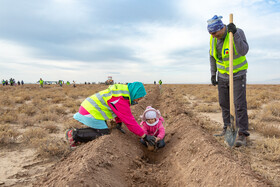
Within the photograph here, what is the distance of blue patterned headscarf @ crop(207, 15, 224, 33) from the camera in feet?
12.0

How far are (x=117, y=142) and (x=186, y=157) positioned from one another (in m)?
1.26

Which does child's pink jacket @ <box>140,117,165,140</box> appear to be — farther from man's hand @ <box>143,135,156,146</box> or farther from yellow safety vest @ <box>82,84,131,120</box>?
yellow safety vest @ <box>82,84,131,120</box>

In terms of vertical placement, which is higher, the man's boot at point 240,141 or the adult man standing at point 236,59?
the adult man standing at point 236,59

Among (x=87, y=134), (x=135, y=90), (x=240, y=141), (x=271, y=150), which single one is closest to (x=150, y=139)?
(x=135, y=90)

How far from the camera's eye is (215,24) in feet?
12.0

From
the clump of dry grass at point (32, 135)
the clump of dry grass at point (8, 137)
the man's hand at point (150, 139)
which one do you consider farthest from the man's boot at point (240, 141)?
the clump of dry grass at point (8, 137)

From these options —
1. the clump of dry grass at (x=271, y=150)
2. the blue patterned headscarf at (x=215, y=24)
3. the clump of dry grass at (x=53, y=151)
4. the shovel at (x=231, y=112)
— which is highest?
the blue patterned headscarf at (x=215, y=24)

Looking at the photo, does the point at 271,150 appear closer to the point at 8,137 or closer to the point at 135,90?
the point at 135,90

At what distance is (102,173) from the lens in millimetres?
2488

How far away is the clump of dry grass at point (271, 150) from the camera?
127 inches

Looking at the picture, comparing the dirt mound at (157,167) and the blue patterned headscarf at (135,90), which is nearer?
the dirt mound at (157,167)

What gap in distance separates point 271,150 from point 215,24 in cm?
254

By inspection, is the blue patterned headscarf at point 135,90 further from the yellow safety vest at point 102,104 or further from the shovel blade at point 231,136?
the shovel blade at point 231,136

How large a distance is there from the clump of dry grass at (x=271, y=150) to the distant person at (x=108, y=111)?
6.55 feet
